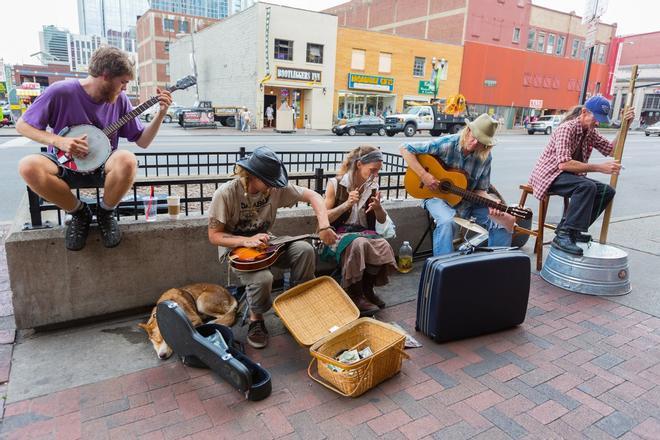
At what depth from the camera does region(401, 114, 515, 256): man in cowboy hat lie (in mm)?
4250

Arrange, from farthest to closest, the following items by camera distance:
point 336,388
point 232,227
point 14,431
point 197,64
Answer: point 197,64, point 232,227, point 336,388, point 14,431

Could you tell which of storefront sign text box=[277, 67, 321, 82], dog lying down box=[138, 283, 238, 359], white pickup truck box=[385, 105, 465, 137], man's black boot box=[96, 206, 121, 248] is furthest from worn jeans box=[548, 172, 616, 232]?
storefront sign text box=[277, 67, 321, 82]

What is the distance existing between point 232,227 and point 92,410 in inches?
57.1

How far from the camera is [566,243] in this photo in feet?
14.6

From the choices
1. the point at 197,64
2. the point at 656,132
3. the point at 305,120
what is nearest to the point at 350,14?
the point at 197,64

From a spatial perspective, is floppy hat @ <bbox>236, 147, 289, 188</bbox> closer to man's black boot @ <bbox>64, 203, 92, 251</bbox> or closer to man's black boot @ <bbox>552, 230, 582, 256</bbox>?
man's black boot @ <bbox>64, 203, 92, 251</bbox>

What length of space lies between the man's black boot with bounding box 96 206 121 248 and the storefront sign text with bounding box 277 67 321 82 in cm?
2812

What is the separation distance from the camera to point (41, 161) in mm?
2949

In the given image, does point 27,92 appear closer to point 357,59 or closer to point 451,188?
point 357,59

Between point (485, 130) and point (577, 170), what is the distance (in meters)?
1.14

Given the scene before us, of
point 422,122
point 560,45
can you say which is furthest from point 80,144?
point 560,45

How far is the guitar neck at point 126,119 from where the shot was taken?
131 inches

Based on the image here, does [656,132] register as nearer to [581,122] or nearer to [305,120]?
[305,120]

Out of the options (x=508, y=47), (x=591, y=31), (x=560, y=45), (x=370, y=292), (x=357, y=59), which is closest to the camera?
(x=370, y=292)
